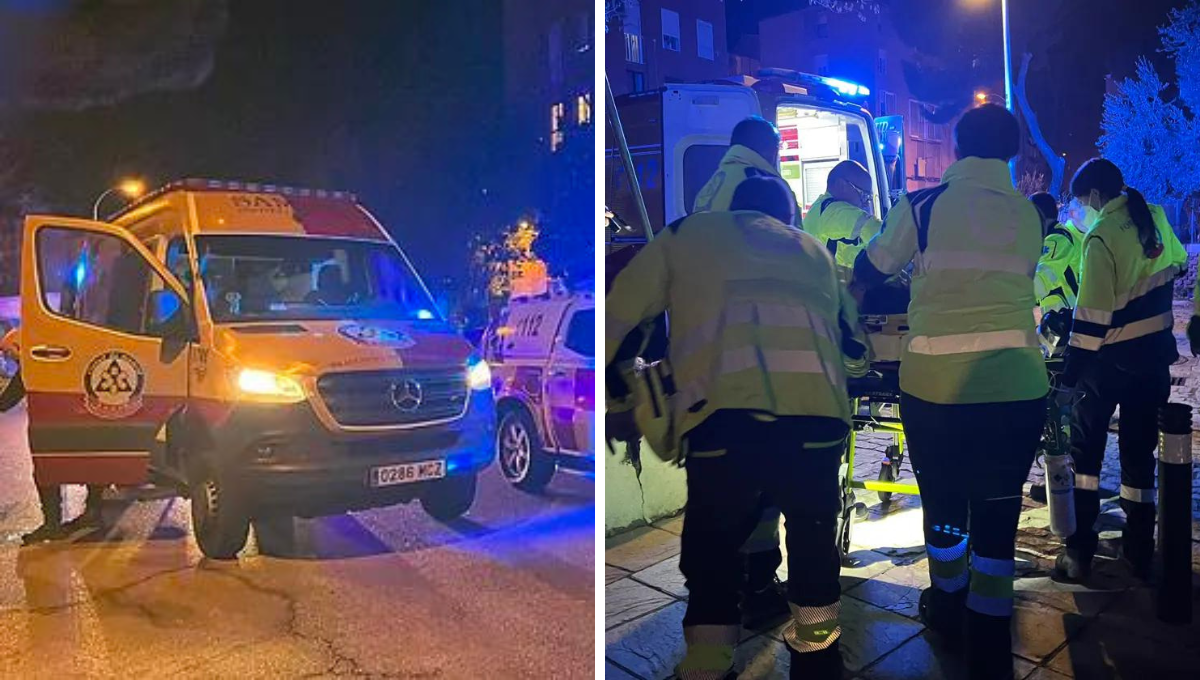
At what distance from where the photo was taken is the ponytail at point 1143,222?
2867 millimetres

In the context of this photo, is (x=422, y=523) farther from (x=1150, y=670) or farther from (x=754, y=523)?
(x=1150, y=670)

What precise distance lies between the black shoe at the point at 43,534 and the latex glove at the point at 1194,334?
12.3ft

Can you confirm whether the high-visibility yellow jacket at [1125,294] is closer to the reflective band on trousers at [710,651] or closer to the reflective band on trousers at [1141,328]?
the reflective band on trousers at [1141,328]

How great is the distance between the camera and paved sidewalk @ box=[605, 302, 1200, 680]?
2.54 meters

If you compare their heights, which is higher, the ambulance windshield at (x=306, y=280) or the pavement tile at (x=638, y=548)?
the ambulance windshield at (x=306, y=280)

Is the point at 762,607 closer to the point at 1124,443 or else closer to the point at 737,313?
the point at 737,313

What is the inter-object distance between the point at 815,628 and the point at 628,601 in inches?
27.0

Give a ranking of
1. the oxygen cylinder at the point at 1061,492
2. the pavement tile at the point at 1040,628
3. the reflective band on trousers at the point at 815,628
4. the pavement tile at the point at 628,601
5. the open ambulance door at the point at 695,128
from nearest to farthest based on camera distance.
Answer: the reflective band on trousers at the point at 815,628, the pavement tile at the point at 1040,628, the pavement tile at the point at 628,601, the oxygen cylinder at the point at 1061,492, the open ambulance door at the point at 695,128

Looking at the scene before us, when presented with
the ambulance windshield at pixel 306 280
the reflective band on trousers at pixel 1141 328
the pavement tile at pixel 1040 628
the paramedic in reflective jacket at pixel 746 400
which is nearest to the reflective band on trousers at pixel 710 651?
the paramedic in reflective jacket at pixel 746 400

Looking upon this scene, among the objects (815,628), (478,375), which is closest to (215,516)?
(478,375)

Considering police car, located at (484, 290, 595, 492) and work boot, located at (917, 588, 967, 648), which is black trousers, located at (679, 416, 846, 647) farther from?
work boot, located at (917, 588, 967, 648)

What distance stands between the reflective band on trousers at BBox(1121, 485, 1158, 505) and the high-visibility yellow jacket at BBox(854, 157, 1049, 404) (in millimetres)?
1120

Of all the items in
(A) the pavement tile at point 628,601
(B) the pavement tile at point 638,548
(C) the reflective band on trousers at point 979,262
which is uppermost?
(C) the reflective band on trousers at point 979,262

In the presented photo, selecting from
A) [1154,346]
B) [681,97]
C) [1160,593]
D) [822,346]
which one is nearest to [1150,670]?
[1160,593]
